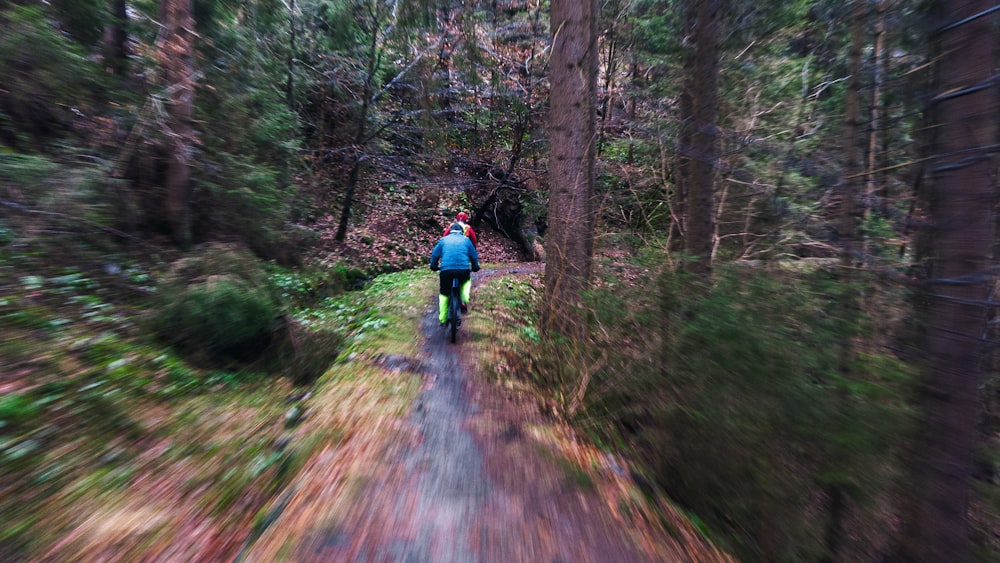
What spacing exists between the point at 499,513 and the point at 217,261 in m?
6.90

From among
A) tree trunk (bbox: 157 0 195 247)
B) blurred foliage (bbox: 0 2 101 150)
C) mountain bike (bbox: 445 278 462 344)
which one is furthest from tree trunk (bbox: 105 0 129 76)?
mountain bike (bbox: 445 278 462 344)

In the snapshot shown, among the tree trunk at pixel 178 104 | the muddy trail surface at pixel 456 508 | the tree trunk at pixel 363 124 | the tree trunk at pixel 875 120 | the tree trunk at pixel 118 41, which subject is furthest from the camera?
the tree trunk at pixel 363 124

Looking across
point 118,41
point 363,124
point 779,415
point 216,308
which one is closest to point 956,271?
point 779,415

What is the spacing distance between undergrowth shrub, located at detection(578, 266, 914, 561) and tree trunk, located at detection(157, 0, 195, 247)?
962cm

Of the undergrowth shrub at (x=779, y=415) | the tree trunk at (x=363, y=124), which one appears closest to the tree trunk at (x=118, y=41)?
the tree trunk at (x=363, y=124)

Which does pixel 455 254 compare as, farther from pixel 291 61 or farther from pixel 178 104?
pixel 291 61

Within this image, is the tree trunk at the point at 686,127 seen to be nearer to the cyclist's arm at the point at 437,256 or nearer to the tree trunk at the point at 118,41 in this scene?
the cyclist's arm at the point at 437,256

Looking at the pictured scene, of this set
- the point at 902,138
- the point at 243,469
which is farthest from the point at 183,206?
the point at 902,138

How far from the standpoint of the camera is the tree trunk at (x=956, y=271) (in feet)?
8.77

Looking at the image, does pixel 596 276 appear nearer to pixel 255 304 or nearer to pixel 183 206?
pixel 255 304

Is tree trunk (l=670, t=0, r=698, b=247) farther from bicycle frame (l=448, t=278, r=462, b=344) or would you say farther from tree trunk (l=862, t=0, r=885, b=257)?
bicycle frame (l=448, t=278, r=462, b=344)

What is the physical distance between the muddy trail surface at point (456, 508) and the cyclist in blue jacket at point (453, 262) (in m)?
3.34

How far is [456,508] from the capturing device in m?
3.68

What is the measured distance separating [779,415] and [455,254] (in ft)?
19.4
